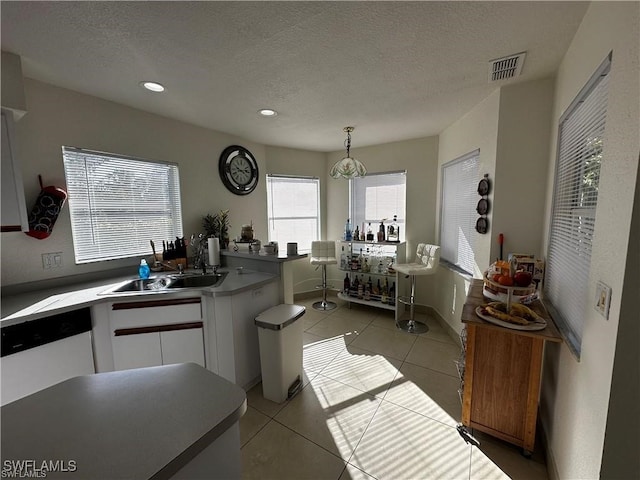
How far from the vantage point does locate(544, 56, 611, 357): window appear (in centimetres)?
125

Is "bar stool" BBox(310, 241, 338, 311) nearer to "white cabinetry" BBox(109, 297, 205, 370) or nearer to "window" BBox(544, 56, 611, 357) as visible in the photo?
"white cabinetry" BBox(109, 297, 205, 370)

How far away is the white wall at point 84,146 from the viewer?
196 cm

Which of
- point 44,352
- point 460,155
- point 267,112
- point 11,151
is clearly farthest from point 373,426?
point 11,151

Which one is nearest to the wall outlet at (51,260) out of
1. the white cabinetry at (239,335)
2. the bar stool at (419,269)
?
the white cabinetry at (239,335)

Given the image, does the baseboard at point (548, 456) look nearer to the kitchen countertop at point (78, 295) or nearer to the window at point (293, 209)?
the kitchen countertop at point (78, 295)

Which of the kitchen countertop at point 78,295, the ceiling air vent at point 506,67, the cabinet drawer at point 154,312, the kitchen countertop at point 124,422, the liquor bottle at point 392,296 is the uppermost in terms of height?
the ceiling air vent at point 506,67

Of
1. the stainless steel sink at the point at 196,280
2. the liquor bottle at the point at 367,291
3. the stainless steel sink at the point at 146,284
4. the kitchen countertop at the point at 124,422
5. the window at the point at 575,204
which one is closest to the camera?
the kitchen countertop at the point at 124,422

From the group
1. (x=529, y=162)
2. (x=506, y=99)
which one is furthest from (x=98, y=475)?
(x=506, y=99)

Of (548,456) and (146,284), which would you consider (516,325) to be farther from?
(146,284)

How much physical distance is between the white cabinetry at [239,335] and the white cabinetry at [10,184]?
4.43ft

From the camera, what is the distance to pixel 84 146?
2.23 meters

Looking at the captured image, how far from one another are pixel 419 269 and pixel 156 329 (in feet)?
8.99

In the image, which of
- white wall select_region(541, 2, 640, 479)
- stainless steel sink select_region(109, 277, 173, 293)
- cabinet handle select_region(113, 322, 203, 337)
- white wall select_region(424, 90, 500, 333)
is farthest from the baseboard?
stainless steel sink select_region(109, 277, 173, 293)

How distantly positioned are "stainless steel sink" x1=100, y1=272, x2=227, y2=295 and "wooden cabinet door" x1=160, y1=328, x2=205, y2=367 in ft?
1.25
